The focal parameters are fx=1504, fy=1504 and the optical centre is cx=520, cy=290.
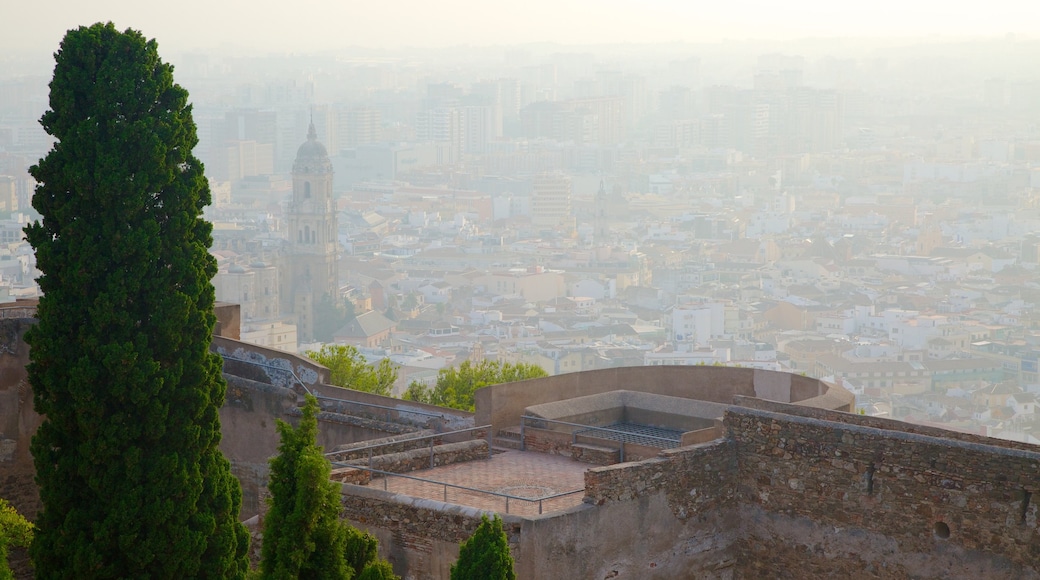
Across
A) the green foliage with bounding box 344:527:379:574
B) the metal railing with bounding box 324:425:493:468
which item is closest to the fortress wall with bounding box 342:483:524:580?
the green foliage with bounding box 344:527:379:574

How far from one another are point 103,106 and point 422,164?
180802 mm

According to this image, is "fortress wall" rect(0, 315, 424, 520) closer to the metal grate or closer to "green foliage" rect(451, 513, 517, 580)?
the metal grate

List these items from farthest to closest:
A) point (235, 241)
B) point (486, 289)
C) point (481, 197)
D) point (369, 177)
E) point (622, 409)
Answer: point (369, 177), point (481, 197), point (235, 241), point (486, 289), point (622, 409)

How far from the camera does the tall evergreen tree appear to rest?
336 inches

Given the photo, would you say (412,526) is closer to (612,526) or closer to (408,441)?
(612,526)

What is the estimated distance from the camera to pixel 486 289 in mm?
125188

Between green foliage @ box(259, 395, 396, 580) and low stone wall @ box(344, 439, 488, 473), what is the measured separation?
2.14 m

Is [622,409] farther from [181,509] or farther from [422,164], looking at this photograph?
[422,164]

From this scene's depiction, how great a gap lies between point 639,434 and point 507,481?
1536 mm

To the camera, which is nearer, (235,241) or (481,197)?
(235,241)

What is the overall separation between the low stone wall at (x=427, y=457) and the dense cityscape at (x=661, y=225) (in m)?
50.9

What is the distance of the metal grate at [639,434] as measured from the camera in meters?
11.2

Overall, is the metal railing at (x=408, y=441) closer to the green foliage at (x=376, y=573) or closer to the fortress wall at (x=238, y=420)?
the fortress wall at (x=238, y=420)

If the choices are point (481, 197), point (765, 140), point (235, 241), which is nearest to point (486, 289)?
point (235, 241)
